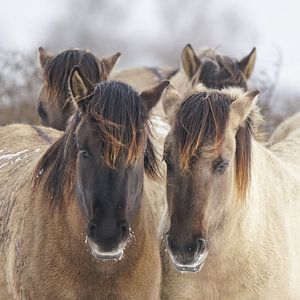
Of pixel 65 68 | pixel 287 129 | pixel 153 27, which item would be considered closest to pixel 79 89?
pixel 65 68

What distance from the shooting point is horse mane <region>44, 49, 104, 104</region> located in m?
6.23

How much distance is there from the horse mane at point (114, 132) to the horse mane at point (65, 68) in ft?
5.54

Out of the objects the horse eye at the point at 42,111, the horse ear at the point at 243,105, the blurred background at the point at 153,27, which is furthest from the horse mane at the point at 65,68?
the blurred background at the point at 153,27

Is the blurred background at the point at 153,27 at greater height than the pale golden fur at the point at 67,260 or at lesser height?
lesser

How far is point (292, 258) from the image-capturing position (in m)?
5.02

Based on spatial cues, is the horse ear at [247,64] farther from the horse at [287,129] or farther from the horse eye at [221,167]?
the horse eye at [221,167]

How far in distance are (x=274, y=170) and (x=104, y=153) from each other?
1562 millimetres

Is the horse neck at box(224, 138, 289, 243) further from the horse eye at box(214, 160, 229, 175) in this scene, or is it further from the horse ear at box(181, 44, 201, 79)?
the horse ear at box(181, 44, 201, 79)

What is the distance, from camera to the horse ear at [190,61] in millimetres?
7555

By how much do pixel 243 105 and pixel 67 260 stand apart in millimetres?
1277

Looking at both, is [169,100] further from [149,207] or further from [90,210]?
[90,210]

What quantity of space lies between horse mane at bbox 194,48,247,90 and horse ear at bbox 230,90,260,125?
89.1 inches

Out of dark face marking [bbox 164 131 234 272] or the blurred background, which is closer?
dark face marking [bbox 164 131 234 272]

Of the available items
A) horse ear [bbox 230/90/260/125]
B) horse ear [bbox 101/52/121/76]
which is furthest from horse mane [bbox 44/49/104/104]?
horse ear [bbox 230/90/260/125]
